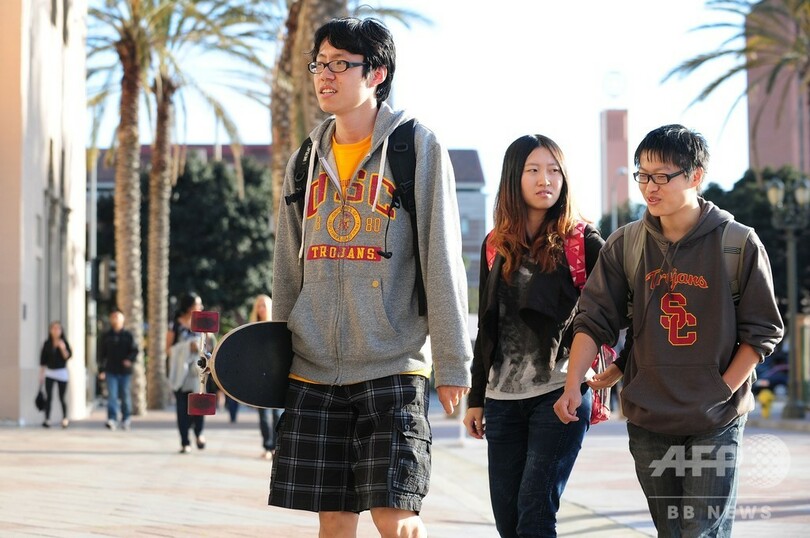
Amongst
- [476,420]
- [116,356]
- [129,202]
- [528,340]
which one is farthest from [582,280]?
[129,202]

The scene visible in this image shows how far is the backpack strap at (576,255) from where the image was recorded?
5.08m

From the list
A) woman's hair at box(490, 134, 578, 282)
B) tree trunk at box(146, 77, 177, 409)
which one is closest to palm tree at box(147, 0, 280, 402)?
tree trunk at box(146, 77, 177, 409)

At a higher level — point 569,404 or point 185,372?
point 569,404

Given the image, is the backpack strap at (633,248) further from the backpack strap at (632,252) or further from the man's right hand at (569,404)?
the man's right hand at (569,404)

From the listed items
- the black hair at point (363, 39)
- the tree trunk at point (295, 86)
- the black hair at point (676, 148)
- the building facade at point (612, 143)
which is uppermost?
the building facade at point (612, 143)

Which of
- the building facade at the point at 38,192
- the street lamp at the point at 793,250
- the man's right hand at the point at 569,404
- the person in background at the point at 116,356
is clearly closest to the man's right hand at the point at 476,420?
the man's right hand at the point at 569,404

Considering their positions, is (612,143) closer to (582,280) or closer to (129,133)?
(129,133)

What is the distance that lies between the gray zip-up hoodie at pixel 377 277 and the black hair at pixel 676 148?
64 centimetres

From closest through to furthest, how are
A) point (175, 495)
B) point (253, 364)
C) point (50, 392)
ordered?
point (253, 364), point (175, 495), point (50, 392)

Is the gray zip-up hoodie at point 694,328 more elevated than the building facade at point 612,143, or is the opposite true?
the building facade at point 612,143

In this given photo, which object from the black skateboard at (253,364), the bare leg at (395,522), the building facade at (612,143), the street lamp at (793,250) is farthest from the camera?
the building facade at (612,143)

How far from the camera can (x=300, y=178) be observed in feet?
14.8

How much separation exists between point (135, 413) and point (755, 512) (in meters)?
21.0

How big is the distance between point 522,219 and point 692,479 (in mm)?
1476
